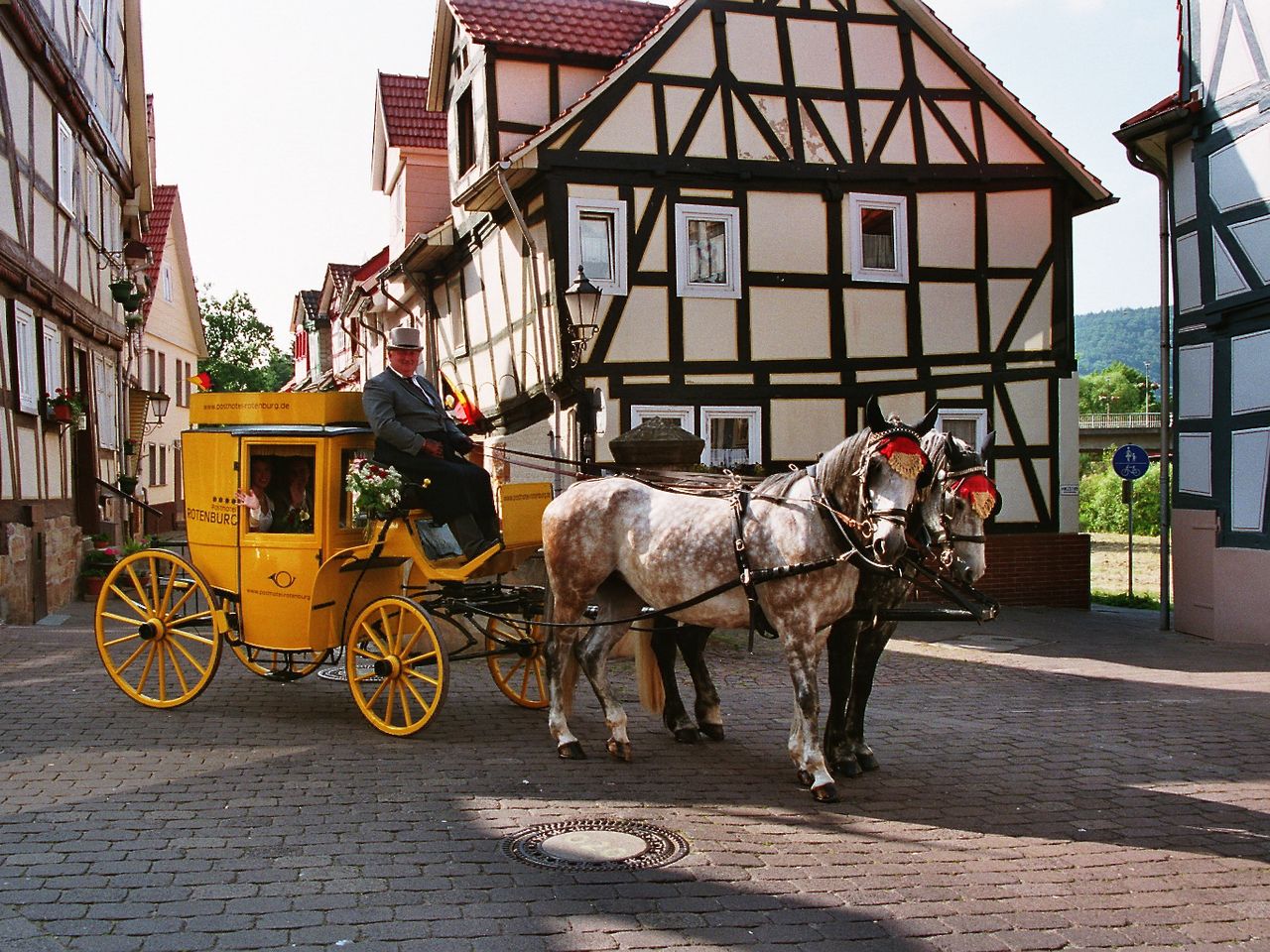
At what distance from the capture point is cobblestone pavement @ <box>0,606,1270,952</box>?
4469 mm

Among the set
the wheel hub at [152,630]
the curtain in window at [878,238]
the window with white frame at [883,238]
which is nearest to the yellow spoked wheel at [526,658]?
the wheel hub at [152,630]

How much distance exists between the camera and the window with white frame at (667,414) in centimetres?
1600

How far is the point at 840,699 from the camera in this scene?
7020 millimetres

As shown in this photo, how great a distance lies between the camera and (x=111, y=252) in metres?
20.0

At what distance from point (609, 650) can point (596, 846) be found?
220 cm

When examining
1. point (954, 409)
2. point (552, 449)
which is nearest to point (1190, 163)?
point (954, 409)

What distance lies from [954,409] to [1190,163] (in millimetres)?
4467

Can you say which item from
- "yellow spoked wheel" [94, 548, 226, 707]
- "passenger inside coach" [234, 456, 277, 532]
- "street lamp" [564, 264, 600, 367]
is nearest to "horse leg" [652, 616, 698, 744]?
"passenger inside coach" [234, 456, 277, 532]

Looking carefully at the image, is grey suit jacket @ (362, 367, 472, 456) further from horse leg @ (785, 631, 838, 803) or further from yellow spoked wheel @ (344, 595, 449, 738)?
horse leg @ (785, 631, 838, 803)

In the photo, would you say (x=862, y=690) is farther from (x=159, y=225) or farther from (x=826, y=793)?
(x=159, y=225)

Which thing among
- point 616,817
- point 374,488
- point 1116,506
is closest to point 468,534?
point 374,488

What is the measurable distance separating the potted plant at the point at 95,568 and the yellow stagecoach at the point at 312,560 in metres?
7.17

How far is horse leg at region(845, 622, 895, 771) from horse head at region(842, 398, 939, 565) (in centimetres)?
95

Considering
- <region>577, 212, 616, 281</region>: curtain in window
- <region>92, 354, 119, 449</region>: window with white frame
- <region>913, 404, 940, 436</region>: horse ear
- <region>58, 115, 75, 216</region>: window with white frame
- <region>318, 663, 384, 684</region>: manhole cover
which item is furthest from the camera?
<region>92, 354, 119, 449</region>: window with white frame
